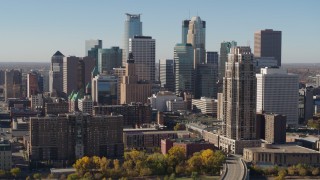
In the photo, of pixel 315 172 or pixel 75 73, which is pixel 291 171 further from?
pixel 75 73

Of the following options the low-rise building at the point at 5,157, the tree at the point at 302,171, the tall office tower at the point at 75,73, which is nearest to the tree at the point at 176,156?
the tree at the point at 302,171

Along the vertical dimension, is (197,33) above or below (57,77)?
above

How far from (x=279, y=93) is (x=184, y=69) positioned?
2687 centimetres

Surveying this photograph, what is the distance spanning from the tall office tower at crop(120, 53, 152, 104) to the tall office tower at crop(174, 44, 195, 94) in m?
11.0

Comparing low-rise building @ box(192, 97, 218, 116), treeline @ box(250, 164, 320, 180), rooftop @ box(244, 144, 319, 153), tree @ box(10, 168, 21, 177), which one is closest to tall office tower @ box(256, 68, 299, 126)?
low-rise building @ box(192, 97, 218, 116)

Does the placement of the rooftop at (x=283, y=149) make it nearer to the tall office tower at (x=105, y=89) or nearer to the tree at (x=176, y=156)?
the tree at (x=176, y=156)

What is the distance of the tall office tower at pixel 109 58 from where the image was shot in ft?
316

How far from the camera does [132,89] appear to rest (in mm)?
72688

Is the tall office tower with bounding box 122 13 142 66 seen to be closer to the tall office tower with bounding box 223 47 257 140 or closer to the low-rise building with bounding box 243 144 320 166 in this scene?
the tall office tower with bounding box 223 47 257 140

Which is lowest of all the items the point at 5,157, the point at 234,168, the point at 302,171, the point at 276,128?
the point at 302,171

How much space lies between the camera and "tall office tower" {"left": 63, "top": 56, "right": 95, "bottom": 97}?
84938 millimetres

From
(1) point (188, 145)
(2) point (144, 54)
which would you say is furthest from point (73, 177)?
(2) point (144, 54)

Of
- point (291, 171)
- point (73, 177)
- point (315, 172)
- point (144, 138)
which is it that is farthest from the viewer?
point (144, 138)

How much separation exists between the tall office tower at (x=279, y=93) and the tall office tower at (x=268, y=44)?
41613 mm
